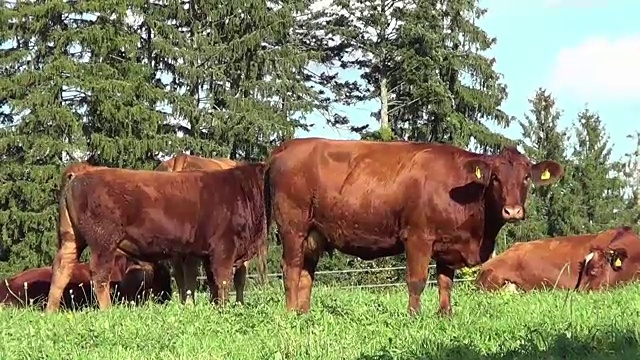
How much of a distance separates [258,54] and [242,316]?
3019cm

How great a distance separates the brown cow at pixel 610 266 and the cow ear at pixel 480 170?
5.22 m

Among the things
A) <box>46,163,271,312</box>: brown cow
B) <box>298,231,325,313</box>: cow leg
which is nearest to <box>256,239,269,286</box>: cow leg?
<box>46,163,271,312</box>: brown cow

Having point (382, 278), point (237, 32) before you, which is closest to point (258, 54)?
point (237, 32)

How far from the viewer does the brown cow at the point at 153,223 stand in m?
13.0

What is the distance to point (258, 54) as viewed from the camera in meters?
39.0

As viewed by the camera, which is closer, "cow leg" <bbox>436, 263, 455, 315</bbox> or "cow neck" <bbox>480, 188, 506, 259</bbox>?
"cow leg" <bbox>436, 263, 455, 315</bbox>

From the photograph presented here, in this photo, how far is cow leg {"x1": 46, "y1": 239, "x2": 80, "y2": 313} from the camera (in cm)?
1309

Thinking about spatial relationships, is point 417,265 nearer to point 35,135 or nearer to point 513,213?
point 513,213

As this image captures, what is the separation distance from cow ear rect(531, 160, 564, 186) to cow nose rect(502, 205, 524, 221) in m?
0.79

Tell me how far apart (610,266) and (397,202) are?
6.10m

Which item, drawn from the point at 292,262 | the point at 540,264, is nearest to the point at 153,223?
the point at 292,262

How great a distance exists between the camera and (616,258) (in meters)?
14.9

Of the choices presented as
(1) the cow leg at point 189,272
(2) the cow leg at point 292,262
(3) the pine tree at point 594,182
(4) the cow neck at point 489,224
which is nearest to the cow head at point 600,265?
(4) the cow neck at point 489,224

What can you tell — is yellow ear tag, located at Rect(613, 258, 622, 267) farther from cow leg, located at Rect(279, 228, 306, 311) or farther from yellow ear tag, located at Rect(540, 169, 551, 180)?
cow leg, located at Rect(279, 228, 306, 311)
